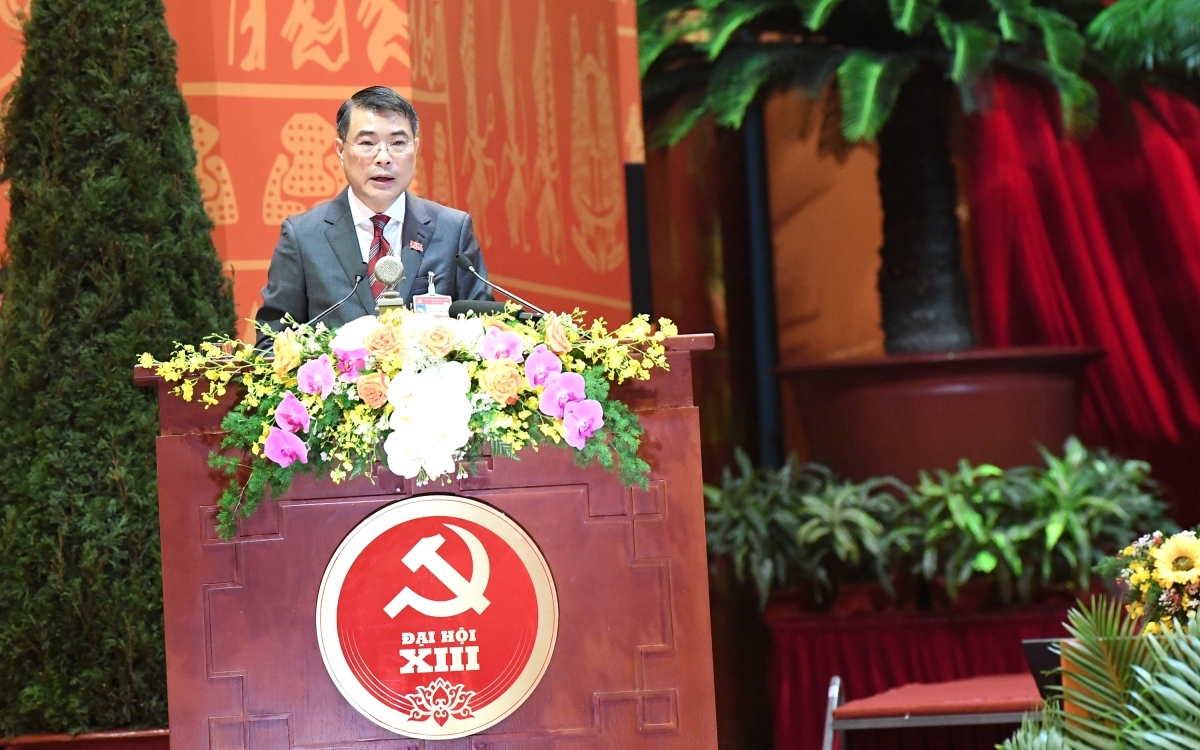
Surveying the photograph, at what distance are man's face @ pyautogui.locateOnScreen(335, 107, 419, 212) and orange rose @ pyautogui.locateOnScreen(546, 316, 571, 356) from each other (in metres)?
0.55

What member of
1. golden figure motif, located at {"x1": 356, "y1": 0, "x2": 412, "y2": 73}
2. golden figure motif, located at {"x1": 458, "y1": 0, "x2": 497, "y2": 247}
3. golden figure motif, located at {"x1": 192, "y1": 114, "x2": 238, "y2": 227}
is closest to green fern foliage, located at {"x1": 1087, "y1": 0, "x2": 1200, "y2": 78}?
golden figure motif, located at {"x1": 458, "y1": 0, "x2": 497, "y2": 247}

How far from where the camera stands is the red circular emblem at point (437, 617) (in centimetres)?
255

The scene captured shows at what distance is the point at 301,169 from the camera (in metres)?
4.17

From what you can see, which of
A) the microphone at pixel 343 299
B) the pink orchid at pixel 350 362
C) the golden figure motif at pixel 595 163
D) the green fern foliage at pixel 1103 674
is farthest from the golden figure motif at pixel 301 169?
the green fern foliage at pixel 1103 674

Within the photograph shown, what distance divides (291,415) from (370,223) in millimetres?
625

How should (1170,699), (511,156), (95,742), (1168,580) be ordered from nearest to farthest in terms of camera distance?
(1170,699) < (1168,580) < (95,742) < (511,156)

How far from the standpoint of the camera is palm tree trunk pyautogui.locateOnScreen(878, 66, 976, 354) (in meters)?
5.77

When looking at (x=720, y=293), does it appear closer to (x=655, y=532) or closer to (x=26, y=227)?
Answer: (x=26, y=227)

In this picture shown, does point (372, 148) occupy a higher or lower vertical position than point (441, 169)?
lower

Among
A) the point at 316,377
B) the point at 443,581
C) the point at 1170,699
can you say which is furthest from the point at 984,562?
the point at 316,377

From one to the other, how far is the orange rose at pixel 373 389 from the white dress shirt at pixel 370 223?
528 millimetres

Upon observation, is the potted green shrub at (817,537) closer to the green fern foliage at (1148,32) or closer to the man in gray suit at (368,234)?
the green fern foliage at (1148,32)

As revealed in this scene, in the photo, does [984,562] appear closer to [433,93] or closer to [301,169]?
[433,93]

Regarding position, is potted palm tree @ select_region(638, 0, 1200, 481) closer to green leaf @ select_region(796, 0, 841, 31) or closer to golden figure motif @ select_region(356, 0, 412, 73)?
green leaf @ select_region(796, 0, 841, 31)
